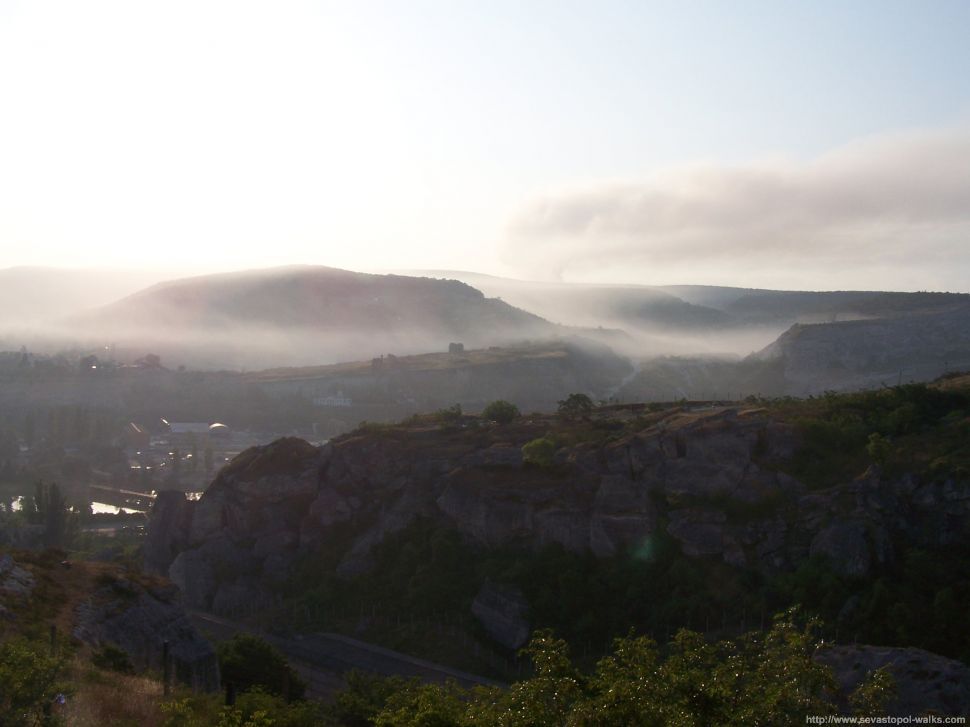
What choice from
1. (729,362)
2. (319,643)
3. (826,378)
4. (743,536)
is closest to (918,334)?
(826,378)

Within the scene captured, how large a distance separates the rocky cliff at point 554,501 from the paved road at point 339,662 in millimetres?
4664

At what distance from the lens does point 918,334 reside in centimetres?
11225

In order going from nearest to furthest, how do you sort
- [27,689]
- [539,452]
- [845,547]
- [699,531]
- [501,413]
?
[27,689]
[845,547]
[699,531]
[539,452]
[501,413]

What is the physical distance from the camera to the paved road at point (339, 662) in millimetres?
32656

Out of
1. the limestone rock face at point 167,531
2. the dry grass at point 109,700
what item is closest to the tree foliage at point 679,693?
the dry grass at point 109,700

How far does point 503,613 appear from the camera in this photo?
35781 millimetres

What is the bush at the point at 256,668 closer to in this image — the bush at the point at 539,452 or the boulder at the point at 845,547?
the bush at the point at 539,452

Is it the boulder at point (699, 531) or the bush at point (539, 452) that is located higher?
the bush at point (539, 452)

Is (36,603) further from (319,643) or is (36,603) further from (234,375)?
(234,375)

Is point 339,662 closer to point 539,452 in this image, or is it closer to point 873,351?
point 539,452

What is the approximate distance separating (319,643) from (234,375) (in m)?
116

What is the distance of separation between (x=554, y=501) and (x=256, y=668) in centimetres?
1466

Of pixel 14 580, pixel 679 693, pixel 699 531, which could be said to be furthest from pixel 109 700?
pixel 699 531

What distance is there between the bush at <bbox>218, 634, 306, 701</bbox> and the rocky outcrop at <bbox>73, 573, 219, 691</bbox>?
1.39 meters
